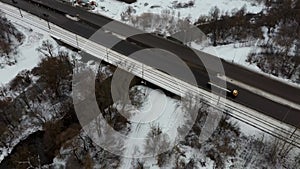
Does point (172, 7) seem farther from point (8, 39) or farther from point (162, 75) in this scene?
point (8, 39)

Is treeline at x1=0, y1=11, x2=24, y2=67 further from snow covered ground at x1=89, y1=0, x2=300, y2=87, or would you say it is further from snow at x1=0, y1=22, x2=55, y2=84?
snow covered ground at x1=89, y1=0, x2=300, y2=87

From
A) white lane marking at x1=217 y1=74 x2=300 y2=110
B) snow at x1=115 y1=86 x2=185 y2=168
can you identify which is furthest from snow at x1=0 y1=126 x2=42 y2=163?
white lane marking at x1=217 y1=74 x2=300 y2=110

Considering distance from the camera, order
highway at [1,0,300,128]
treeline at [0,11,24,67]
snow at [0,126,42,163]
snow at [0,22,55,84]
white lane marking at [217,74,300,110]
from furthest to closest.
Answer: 1. treeline at [0,11,24,67]
2. snow at [0,22,55,84]
3. white lane marking at [217,74,300,110]
4. highway at [1,0,300,128]
5. snow at [0,126,42,163]

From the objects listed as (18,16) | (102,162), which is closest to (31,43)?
(18,16)

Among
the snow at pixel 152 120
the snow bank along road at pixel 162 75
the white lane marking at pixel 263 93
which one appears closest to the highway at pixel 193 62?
→ the snow bank along road at pixel 162 75

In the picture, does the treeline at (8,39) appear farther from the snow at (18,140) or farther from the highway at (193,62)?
the snow at (18,140)

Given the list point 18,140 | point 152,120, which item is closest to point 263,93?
point 152,120

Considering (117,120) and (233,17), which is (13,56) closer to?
(117,120)
